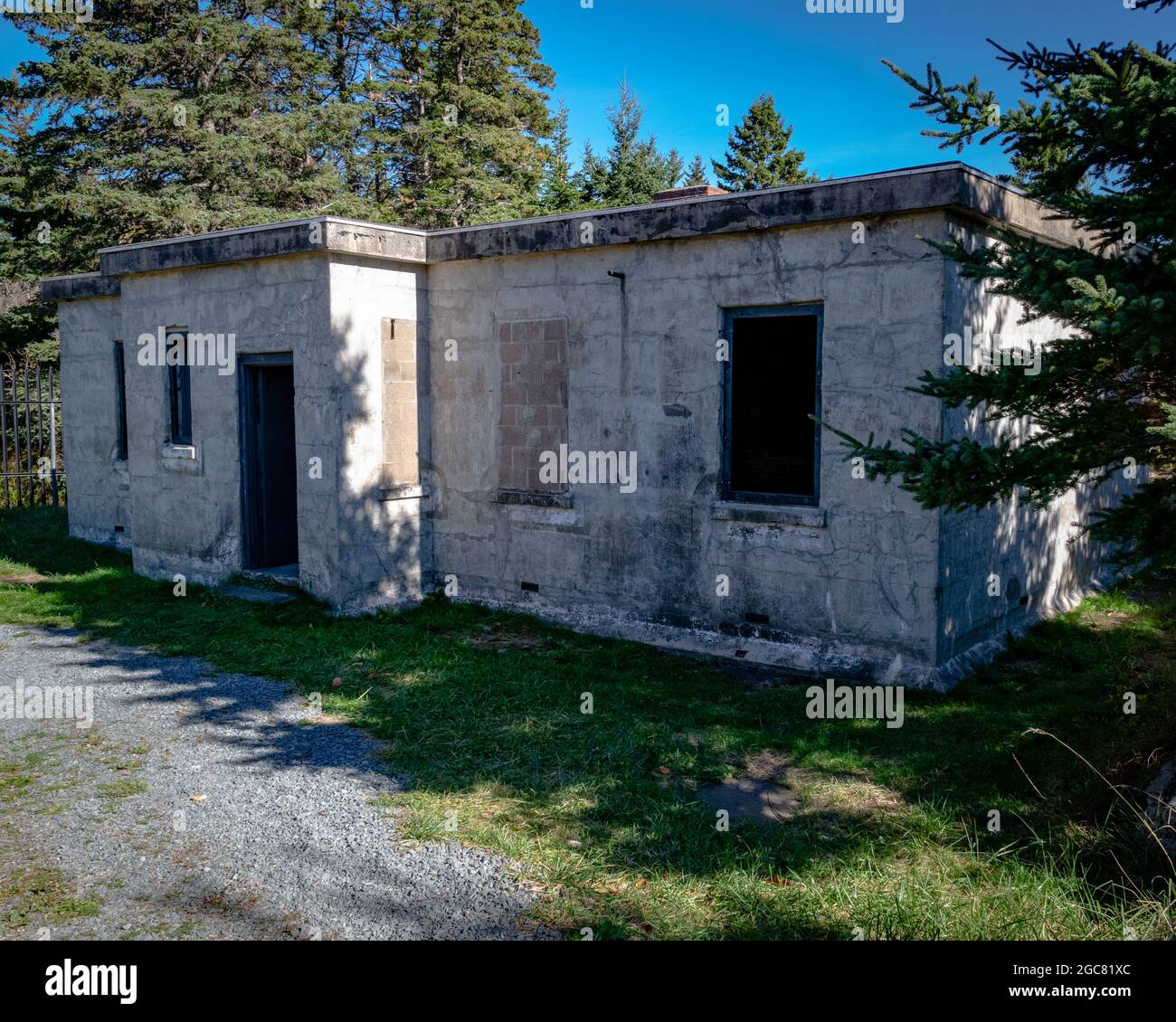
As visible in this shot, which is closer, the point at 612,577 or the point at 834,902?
the point at 834,902

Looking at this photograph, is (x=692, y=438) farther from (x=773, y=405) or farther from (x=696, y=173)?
(x=696, y=173)

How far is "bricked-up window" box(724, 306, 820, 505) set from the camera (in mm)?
8047

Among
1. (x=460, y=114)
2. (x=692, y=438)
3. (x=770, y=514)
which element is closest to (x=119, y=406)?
(x=692, y=438)

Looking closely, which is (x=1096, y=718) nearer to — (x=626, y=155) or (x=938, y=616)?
(x=938, y=616)

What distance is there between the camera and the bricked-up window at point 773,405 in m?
8.05

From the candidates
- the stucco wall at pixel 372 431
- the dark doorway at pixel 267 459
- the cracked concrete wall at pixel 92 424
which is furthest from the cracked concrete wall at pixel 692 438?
the cracked concrete wall at pixel 92 424

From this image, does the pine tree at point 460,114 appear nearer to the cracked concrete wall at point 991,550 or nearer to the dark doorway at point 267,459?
the dark doorway at point 267,459

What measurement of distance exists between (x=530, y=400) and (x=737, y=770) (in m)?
4.92

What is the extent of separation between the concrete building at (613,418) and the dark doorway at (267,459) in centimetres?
4

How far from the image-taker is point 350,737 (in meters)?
6.49

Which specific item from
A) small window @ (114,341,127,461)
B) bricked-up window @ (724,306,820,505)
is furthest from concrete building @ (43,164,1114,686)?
small window @ (114,341,127,461)

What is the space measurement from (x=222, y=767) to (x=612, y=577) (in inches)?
168
